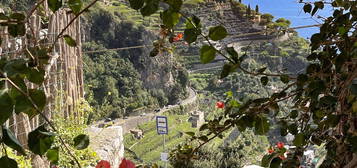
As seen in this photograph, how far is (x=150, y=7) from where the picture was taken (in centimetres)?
33

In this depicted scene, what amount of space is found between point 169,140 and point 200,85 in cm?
623

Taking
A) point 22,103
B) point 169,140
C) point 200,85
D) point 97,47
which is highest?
point 22,103

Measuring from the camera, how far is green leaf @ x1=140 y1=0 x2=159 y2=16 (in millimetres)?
330

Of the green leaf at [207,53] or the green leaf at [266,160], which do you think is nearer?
the green leaf at [207,53]

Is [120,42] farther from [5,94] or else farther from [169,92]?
[5,94]

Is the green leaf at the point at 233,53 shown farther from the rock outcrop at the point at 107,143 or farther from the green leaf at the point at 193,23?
the rock outcrop at the point at 107,143

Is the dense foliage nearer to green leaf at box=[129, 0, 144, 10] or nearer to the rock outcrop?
the rock outcrop

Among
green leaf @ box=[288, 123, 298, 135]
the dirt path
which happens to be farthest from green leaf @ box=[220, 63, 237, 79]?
the dirt path

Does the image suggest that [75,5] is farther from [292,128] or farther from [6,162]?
[292,128]

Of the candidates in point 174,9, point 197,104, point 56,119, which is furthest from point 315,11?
point 197,104

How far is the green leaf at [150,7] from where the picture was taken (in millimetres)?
330

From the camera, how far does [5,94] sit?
0.23 m

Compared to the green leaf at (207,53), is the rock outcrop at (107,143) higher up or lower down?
lower down

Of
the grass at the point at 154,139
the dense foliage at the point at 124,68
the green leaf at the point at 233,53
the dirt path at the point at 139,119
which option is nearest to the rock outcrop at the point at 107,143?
the green leaf at the point at 233,53
